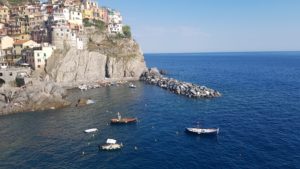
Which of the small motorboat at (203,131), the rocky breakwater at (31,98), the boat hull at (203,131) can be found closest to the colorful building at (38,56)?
the rocky breakwater at (31,98)

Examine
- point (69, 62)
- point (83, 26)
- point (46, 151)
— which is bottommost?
point (46, 151)

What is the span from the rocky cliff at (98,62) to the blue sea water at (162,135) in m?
22.0

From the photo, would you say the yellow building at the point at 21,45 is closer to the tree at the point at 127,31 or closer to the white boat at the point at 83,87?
the white boat at the point at 83,87

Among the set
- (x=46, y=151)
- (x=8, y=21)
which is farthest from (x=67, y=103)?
(x=8, y=21)

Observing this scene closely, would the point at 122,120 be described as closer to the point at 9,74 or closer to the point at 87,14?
the point at 9,74

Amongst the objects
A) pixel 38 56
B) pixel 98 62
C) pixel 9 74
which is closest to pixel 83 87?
pixel 98 62

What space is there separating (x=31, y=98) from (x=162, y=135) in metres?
46.7

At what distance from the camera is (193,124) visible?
76500mm

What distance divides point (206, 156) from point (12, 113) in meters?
60.4

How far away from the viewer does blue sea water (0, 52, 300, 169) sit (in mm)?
55000

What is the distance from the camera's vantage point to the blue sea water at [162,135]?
5500 cm

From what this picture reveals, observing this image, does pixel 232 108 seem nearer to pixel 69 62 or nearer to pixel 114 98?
pixel 114 98

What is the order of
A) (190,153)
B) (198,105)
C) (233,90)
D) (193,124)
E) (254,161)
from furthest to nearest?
(233,90) → (198,105) → (193,124) → (190,153) → (254,161)

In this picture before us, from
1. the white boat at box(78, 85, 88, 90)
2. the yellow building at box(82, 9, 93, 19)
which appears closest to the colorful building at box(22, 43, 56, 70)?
the white boat at box(78, 85, 88, 90)
